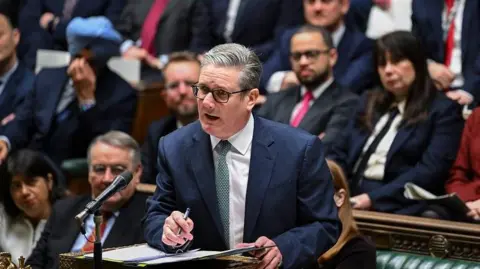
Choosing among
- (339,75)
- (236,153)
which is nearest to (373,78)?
(339,75)

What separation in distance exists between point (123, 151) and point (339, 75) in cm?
141

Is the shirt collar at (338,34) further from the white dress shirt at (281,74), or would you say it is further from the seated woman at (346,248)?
the seated woman at (346,248)

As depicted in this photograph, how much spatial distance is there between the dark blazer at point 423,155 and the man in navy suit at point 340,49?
633 millimetres

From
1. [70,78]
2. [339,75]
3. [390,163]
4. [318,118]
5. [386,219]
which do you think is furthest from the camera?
[70,78]

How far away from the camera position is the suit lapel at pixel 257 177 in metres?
2.79

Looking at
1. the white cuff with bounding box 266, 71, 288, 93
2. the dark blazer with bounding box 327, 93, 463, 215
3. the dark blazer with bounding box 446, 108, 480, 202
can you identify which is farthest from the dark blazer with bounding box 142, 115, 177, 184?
the dark blazer with bounding box 446, 108, 480, 202

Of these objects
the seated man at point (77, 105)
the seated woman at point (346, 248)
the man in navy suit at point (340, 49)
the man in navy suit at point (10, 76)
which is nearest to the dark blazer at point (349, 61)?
the man in navy suit at point (340, 49)

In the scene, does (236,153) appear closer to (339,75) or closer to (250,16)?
(339,75)

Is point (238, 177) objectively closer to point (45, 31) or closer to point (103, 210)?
point (103, 210)

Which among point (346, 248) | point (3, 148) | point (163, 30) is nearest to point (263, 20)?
point (163, 30)

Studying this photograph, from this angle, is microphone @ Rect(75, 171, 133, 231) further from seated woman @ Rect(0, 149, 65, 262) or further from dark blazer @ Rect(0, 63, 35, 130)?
dark blazer @ Rect(0, 63, 35, 130)

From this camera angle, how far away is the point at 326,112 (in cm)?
455

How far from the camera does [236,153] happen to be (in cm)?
284

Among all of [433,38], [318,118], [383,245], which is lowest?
[383,245]
